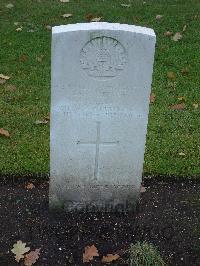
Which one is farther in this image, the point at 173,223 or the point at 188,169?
the point at 188,169

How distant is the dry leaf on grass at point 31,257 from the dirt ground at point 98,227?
4cm

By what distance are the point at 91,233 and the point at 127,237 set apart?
11.3 inches

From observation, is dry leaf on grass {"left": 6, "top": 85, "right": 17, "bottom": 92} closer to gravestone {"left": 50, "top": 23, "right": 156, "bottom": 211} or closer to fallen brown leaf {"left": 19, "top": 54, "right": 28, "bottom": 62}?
fallen brown leaf {"left": 19, "top": 54, "right": 28, "bottom": 62}

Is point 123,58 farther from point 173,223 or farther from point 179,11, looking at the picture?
point 179,11

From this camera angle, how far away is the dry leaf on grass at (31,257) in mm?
4109

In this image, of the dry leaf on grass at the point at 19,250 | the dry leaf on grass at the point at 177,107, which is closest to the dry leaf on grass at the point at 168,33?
the dry leaf on grass at the point at 177,107

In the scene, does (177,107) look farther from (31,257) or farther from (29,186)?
(31,257)

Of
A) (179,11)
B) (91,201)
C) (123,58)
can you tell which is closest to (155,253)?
(91,201)

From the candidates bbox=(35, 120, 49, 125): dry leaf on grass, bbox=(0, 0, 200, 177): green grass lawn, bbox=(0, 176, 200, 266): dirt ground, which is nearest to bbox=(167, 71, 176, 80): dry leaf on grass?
bbox=(0, 0, 200, 177): green grass lawn

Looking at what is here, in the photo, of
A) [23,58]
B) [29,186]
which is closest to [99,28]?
[29,186]

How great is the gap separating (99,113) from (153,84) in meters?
2.59

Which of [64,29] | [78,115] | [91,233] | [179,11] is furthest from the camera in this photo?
[179,11]

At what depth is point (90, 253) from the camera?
419 centimetres

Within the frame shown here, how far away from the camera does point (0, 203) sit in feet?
15.4
